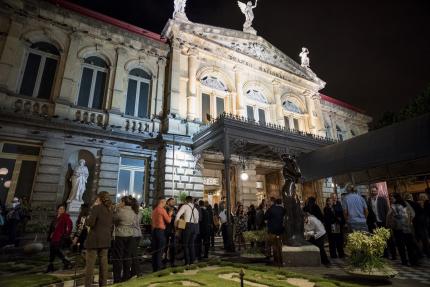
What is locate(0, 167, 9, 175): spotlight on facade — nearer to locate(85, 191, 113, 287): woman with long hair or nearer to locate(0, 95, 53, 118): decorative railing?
locate(0, 95, 53, 118): decorative railing

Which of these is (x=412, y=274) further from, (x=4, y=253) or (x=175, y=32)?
(x=175, y=32)

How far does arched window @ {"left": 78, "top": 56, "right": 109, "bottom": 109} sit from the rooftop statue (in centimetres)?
547

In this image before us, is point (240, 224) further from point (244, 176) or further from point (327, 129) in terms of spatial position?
point (327, 129)

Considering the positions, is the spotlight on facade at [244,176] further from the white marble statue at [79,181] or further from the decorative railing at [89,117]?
the white marble statue at [79,181]

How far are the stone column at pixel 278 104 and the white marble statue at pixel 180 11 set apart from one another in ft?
25.4

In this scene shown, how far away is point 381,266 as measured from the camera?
4.86 meters

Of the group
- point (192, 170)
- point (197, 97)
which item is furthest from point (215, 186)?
point (197, 97)

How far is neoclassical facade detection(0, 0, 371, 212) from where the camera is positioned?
439 inches

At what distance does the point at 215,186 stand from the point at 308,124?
9030 millimetres

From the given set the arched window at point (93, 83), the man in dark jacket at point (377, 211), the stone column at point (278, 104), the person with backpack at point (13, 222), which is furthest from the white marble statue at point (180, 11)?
the man in dark jacket at point (377, 211)

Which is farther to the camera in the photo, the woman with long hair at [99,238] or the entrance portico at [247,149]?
the entrance portico at [247,149]

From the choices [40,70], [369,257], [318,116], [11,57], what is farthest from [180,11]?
[369,257]

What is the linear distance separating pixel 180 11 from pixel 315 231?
49.5 ft

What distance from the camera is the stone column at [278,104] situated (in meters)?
18.1
